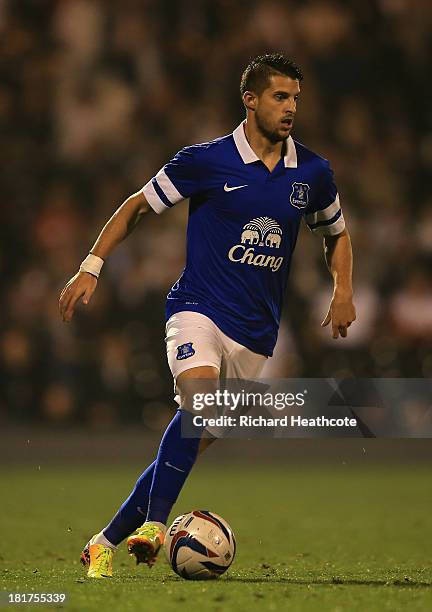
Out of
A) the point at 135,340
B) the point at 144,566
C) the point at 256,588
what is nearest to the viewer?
the point at 256,588

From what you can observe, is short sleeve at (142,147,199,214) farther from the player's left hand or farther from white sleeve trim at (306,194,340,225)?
the player's left hand

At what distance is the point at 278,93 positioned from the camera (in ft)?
19.4

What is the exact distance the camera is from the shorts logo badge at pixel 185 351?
222 inches

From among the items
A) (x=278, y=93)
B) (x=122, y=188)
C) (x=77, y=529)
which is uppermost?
(x=278, y=93)

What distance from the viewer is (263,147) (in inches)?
237

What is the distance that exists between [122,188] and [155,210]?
7.75 m

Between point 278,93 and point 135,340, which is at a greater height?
point 278,93

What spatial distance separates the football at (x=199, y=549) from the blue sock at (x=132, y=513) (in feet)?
1.15

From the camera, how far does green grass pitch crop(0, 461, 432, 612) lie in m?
4.87

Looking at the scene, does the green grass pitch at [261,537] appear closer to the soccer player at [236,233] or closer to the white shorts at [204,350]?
the soccer player at [236,233]

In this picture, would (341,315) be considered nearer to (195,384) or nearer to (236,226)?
(236,226)

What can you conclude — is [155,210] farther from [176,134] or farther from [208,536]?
[176,134]

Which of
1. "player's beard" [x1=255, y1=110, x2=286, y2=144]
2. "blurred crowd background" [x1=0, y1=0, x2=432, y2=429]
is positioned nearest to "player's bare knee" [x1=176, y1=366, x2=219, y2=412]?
"player's beard" [x1=255, y1=110, x2=286, y2=144]

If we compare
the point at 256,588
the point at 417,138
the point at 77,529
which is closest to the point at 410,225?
the point at 417,138
